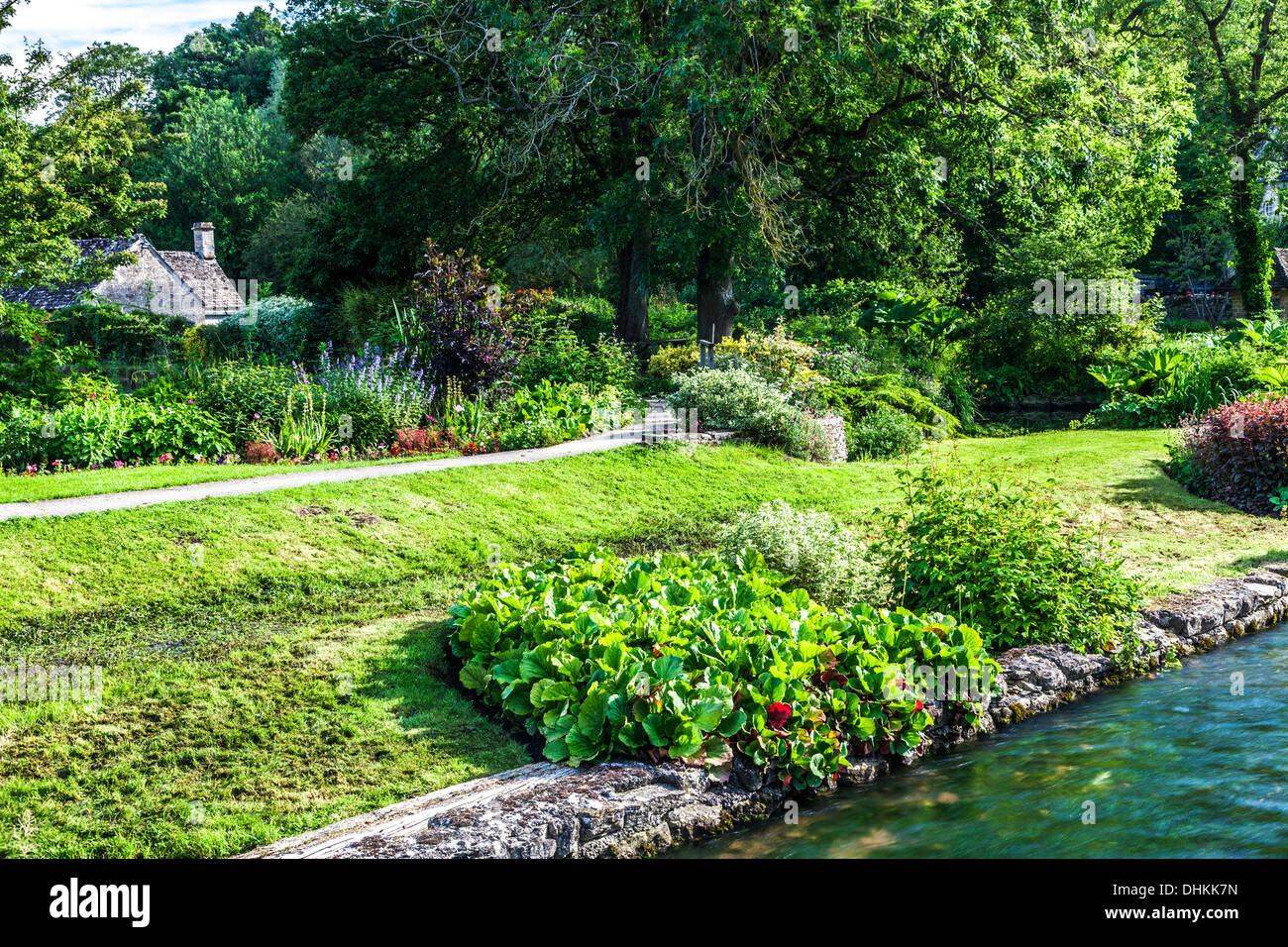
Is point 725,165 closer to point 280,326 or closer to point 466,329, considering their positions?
point 466,329

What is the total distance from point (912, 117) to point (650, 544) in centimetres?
1347

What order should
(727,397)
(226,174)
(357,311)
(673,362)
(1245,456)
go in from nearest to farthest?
(1245,456), (727,397), (673,362), (357,311), (226,174)

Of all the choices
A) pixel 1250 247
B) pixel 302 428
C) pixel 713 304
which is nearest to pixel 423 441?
pixel 302 428

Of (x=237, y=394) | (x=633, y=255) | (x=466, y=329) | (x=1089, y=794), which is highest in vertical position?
(x=633, y=255)

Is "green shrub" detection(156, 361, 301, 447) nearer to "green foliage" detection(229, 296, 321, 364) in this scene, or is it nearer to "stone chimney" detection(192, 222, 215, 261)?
"green foliage" detection(229, 296, 321, 364)

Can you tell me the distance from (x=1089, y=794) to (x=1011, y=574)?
1.93m

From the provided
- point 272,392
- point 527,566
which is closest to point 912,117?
point 272,392

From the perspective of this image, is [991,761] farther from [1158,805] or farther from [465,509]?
[465,509]

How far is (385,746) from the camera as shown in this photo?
5719mm

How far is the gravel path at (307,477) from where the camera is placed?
884 cm

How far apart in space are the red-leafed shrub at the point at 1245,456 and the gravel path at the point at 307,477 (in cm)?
627

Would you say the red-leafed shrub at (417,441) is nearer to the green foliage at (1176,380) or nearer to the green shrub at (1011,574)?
the green shrub at (1011,574)

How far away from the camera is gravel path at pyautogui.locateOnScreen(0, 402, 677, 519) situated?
884cm

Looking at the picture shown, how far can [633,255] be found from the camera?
2431cm
